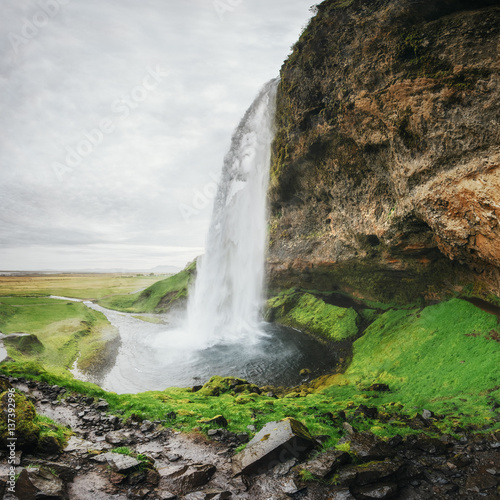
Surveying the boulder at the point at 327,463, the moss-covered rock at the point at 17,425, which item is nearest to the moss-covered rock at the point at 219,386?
the boulder at the point at 327,463

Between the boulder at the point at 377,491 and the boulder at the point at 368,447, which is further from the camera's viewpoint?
the boulder at the point at 368,447

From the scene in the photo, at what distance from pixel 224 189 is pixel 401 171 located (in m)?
26.8

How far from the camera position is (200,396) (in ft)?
49.4

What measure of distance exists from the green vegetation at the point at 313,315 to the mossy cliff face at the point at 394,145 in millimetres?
3698

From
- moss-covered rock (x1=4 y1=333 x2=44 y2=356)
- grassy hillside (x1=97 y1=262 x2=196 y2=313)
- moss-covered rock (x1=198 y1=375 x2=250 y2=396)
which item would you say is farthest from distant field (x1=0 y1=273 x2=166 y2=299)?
moss-covered rock (x1=198 y1=375 x2=250 y2=396)

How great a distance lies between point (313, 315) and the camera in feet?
104

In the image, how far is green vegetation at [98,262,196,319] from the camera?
51.4 m

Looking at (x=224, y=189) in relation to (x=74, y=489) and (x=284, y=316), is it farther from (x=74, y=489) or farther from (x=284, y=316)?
(x=74, y=489)

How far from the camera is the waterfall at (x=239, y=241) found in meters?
32.7

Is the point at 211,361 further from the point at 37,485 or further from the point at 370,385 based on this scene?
the point at 37,485

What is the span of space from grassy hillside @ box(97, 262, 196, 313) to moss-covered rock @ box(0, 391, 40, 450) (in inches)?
1662

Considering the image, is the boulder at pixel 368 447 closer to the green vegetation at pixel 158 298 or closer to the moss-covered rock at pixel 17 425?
the moss-covered rock at pixel 17 425

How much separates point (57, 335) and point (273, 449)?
29745 mm

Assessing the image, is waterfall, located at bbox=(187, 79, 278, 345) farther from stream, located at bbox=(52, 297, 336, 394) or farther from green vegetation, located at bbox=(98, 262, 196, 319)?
green vegetation, located at bbox=(98, 262, 196, 319)
